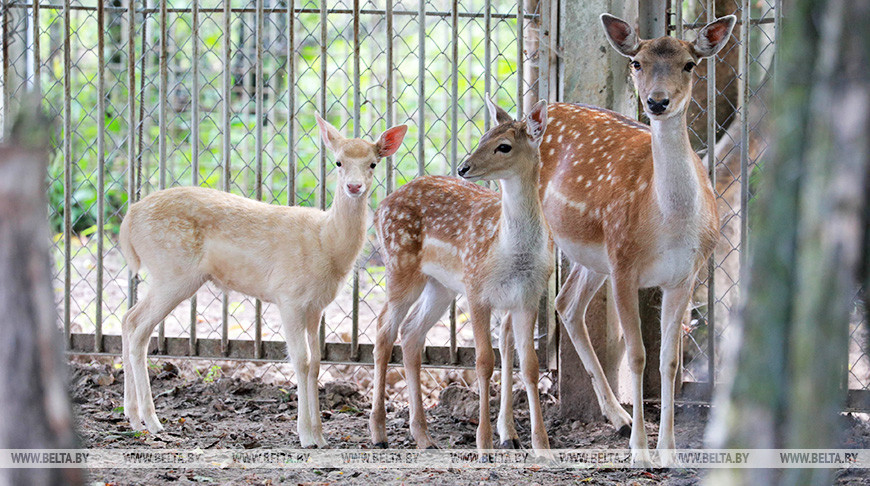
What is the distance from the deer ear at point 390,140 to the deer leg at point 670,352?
5.23 ft

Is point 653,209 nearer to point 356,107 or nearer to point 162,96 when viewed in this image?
point 356,107

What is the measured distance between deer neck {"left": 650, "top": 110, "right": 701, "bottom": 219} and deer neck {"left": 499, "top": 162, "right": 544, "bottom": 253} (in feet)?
1.96

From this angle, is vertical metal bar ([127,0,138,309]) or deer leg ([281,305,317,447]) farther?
vertical metal bar ([127,0,138,309])

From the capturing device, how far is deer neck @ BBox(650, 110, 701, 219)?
13.4ft

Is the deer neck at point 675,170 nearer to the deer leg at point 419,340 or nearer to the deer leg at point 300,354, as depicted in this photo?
the deer leg at point 419,340

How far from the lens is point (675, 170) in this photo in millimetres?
4113

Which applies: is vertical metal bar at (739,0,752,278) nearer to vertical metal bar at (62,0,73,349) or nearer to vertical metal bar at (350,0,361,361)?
vertical metal bar at (350,0,361,361)

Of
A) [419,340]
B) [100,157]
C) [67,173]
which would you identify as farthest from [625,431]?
[67,173]

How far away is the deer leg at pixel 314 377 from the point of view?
14.6 ft

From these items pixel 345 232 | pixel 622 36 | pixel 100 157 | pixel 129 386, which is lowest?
pixel 129 386

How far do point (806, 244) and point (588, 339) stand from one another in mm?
4004

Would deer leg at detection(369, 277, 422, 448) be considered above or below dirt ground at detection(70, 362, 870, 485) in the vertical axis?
above

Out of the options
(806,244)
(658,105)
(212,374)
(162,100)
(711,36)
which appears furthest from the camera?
(212,374)

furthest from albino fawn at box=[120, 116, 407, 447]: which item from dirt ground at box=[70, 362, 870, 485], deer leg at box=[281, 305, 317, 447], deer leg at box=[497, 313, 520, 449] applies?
deer leg at box=[497, 313, 520, 449]
